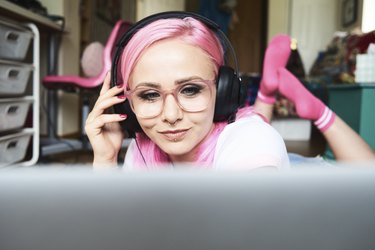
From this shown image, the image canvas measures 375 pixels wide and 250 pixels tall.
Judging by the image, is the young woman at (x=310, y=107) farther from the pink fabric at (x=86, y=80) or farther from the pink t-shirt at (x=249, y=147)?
the pink fabric at (x=86, y=80)

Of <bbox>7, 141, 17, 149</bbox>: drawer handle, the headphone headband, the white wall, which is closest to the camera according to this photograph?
the headphone headband

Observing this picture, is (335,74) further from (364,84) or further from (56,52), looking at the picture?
(56,52)

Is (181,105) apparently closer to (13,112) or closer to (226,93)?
(226,93)

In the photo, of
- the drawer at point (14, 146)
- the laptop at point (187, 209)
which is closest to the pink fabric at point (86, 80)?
the drawer at point (14, 146)

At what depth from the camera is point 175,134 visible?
48 cm

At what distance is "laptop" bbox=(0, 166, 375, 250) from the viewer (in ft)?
0.51

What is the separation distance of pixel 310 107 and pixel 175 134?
60 centimetres

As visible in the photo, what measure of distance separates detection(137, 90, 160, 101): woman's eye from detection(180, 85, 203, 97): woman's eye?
31 millimetres

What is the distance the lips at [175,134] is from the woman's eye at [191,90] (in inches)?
1.9

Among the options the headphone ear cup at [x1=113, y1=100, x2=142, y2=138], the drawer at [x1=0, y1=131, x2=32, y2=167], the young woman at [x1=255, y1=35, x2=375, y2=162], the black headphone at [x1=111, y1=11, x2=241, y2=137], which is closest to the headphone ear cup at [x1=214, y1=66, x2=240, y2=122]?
the black headphone at [x1=111, y1=11, x2=241, y2=137]

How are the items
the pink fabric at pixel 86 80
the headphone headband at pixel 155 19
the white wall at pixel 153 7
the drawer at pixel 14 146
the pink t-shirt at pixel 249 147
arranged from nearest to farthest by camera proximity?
the pink t-shirt at pixel 249 147 → the headphone headband at pixel 155 19 → the white wall at pixel 153 7 → the drawer at pixel 14 146 → the pink fabric at pixel 86 80

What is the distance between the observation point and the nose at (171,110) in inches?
17.4

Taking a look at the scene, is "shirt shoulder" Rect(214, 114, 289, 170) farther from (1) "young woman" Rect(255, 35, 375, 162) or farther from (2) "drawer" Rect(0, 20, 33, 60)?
(2) "drawer" Rect(0, 20, 33, 60)

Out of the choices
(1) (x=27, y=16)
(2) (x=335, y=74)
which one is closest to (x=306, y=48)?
(2) (x=335, y=74)
